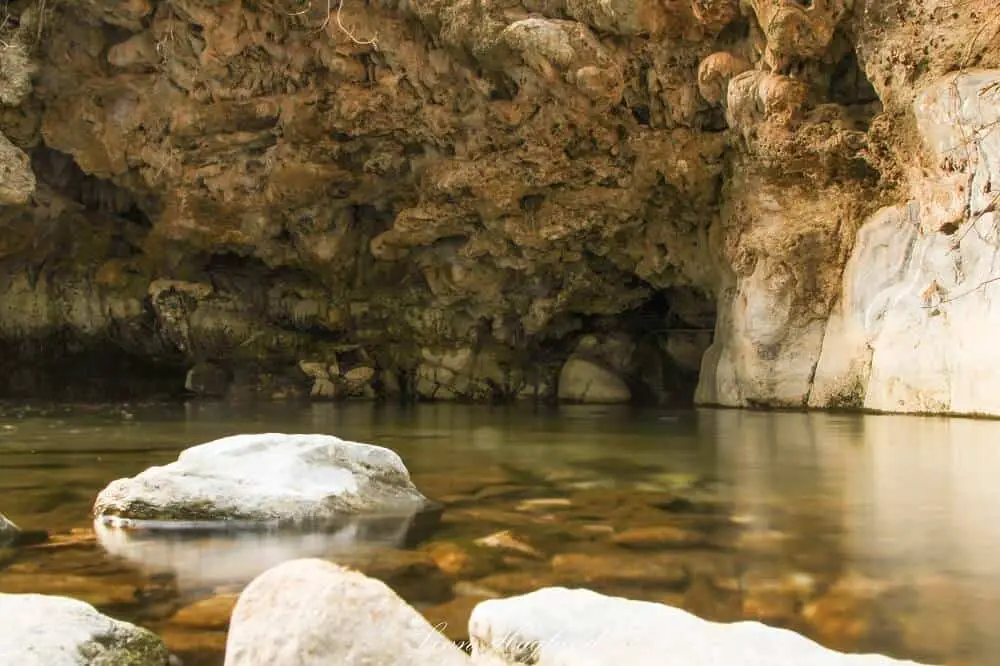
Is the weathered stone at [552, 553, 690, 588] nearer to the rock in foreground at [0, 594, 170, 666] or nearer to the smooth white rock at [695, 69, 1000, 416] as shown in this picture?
the rock in foreground at [0, 594, 170, 666]

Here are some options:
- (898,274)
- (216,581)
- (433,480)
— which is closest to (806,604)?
(216,581)

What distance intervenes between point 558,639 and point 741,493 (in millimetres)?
3108

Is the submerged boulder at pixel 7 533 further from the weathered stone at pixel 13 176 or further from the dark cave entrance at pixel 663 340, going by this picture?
the dark cave entrance at pixel 663 340

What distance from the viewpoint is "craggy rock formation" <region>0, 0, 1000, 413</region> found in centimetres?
1054

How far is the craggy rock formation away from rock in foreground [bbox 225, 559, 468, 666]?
839 cm

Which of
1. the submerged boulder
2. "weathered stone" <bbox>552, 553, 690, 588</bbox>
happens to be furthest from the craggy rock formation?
Answer: the submerged boulder

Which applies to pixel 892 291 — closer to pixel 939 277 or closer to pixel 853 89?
pixel 939 277

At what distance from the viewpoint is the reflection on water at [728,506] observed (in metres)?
2.67

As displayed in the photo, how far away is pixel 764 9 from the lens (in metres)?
10.9

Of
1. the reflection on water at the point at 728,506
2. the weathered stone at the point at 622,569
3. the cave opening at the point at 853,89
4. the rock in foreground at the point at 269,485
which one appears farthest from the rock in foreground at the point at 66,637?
the cave opening at the point at 853,89

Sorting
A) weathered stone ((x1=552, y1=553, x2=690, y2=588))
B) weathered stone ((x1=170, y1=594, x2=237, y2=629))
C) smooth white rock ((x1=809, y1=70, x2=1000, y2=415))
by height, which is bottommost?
weathered stone ((x1=170, y1=594, x2=237, y2=629))

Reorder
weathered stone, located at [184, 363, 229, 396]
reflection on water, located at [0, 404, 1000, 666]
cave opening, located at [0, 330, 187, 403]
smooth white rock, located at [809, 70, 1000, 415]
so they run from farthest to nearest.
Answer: cave opening, located at [0, 330, 187, 403]
weathered stone, located at [184, 363, 229, 396]
smooth white rock, located at [809, 70, 1000, 415]
reflection on water, located at [0, 404, 1000, 666]

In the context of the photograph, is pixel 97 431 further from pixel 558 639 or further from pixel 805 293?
pixel 805 293

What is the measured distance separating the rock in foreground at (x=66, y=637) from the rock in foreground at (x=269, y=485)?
176 cm
